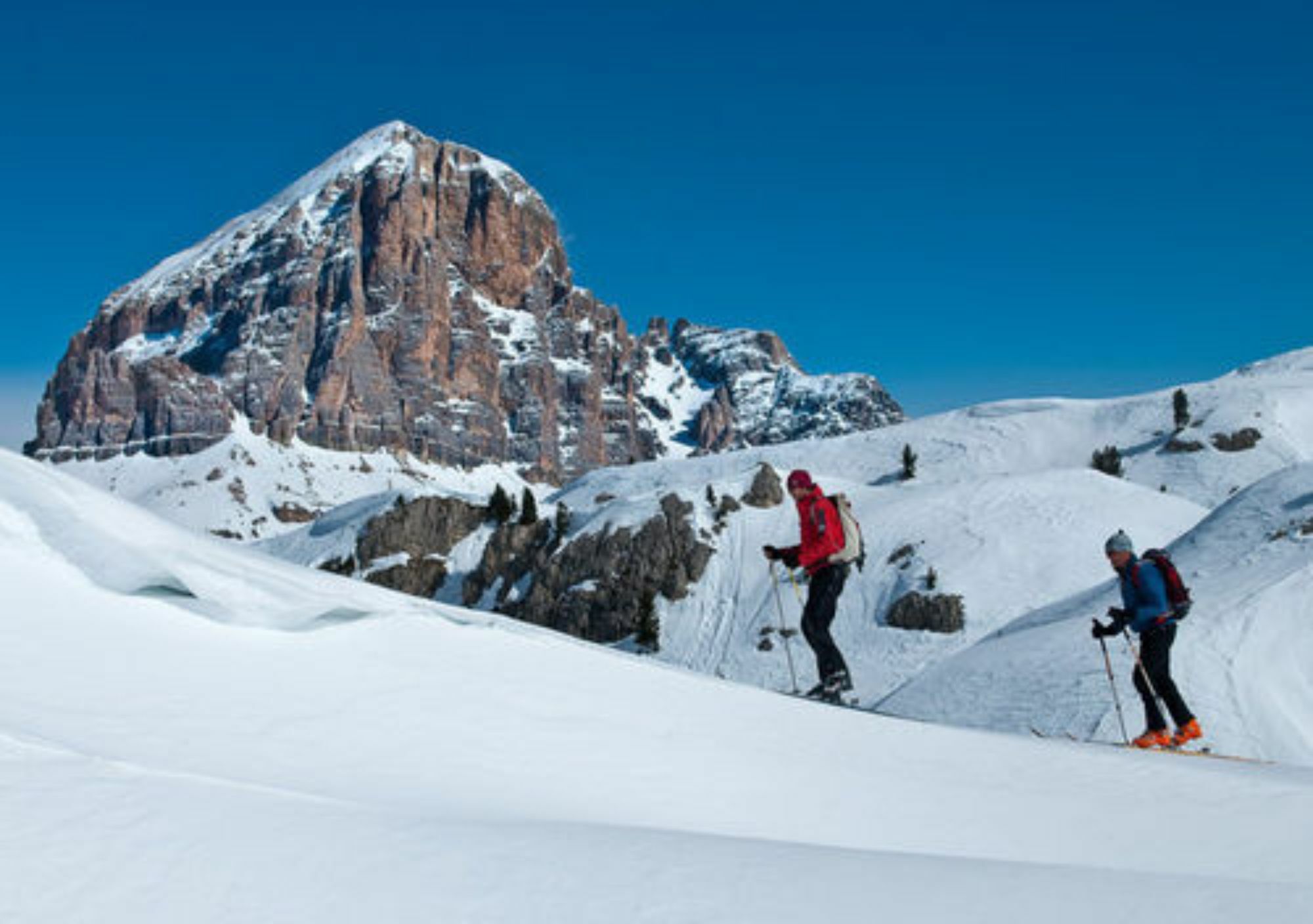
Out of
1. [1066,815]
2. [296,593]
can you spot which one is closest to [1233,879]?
[1066,815]

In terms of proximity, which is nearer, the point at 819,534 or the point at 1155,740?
the point at 819,534

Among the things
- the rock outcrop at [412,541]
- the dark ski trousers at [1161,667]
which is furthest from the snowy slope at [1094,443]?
the dark ski trousers at [1161,667]

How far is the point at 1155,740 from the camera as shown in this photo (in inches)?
423

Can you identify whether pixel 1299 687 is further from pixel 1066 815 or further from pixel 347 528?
pixel 347 528

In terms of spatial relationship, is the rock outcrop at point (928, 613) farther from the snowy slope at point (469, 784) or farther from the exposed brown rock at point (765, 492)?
the snowy slope at point (469, 784)

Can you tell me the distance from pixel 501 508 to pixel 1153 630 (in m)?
71.1

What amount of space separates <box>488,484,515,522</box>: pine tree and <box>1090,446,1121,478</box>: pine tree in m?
44.3

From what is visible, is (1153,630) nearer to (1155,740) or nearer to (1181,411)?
(1155,740)

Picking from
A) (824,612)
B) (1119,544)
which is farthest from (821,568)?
(1119,544)

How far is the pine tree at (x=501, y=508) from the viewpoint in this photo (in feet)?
260

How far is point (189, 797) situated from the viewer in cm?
349

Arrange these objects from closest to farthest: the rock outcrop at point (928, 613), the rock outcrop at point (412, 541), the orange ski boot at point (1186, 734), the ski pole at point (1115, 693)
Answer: the orange ski boot at point (1186, 734), the ski pole at point (1115, 693), the rock outcrop at point (928, 613), the rock outcrop at point (412, 541)

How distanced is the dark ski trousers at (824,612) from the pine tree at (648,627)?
139ft

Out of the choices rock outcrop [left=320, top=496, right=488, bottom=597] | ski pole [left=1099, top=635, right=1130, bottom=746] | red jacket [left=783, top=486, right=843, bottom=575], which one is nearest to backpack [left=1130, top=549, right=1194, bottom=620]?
ski pole [left=1099, top=635, right=1130, bottom=746]
